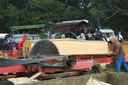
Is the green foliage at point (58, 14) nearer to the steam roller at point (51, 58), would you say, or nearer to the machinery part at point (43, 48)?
the steam roller at point (51, 58)

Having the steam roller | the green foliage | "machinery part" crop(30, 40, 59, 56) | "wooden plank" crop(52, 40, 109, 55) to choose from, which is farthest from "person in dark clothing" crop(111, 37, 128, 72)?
the green foliage

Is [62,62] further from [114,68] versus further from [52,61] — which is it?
[114,68]

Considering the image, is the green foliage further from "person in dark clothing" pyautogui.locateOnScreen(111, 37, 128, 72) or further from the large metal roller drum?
the large metal roller drum

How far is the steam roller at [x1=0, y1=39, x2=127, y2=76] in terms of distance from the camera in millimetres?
6825

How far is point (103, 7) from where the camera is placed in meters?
30.9

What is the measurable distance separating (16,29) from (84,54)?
64.6ft

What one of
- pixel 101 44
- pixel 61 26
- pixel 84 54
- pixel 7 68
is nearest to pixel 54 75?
pixel 7 68

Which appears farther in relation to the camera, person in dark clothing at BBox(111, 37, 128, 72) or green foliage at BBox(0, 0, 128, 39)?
green foliage at BBox(0, 0, 128, 39)

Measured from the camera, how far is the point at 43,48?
7.56 m

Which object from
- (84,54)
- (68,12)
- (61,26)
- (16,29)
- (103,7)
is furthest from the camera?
(68,12)

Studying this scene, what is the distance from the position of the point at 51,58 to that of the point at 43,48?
1.99ft

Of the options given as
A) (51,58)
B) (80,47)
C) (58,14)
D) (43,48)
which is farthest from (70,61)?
(58,14)

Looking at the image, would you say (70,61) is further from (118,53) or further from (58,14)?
(58,14)

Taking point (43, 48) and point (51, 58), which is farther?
point (43, 48)
